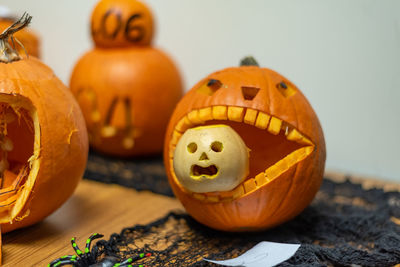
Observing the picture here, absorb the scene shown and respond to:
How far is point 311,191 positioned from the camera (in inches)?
33.9

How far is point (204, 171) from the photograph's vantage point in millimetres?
818

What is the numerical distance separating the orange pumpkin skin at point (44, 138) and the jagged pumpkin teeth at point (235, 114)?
0.30 m

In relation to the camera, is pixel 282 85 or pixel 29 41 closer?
pixel 282 85

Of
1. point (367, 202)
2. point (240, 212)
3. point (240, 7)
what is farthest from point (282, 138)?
point (240, 7)

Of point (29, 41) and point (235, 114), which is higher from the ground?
point (29, 41)

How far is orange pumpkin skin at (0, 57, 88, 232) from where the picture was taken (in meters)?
0.81

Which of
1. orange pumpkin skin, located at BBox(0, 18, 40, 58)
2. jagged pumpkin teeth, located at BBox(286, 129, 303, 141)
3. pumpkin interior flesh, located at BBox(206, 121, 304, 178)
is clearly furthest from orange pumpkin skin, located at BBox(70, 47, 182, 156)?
jagged pumpkin teeth, located at BBox(286, 129, 303, 141)

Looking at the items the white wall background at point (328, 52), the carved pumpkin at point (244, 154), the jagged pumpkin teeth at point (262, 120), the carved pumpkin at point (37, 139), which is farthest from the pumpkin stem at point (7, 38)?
the white wall background at point (328, 52)

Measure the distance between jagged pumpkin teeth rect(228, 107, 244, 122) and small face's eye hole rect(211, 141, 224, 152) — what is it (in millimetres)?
65

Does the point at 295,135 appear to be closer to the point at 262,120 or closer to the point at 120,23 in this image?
the point at 262,120

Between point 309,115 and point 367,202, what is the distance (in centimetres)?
34

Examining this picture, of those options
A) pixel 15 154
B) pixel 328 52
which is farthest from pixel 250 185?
pixel 328 52

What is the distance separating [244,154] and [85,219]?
39cm

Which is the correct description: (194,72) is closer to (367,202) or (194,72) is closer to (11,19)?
(11,19)
